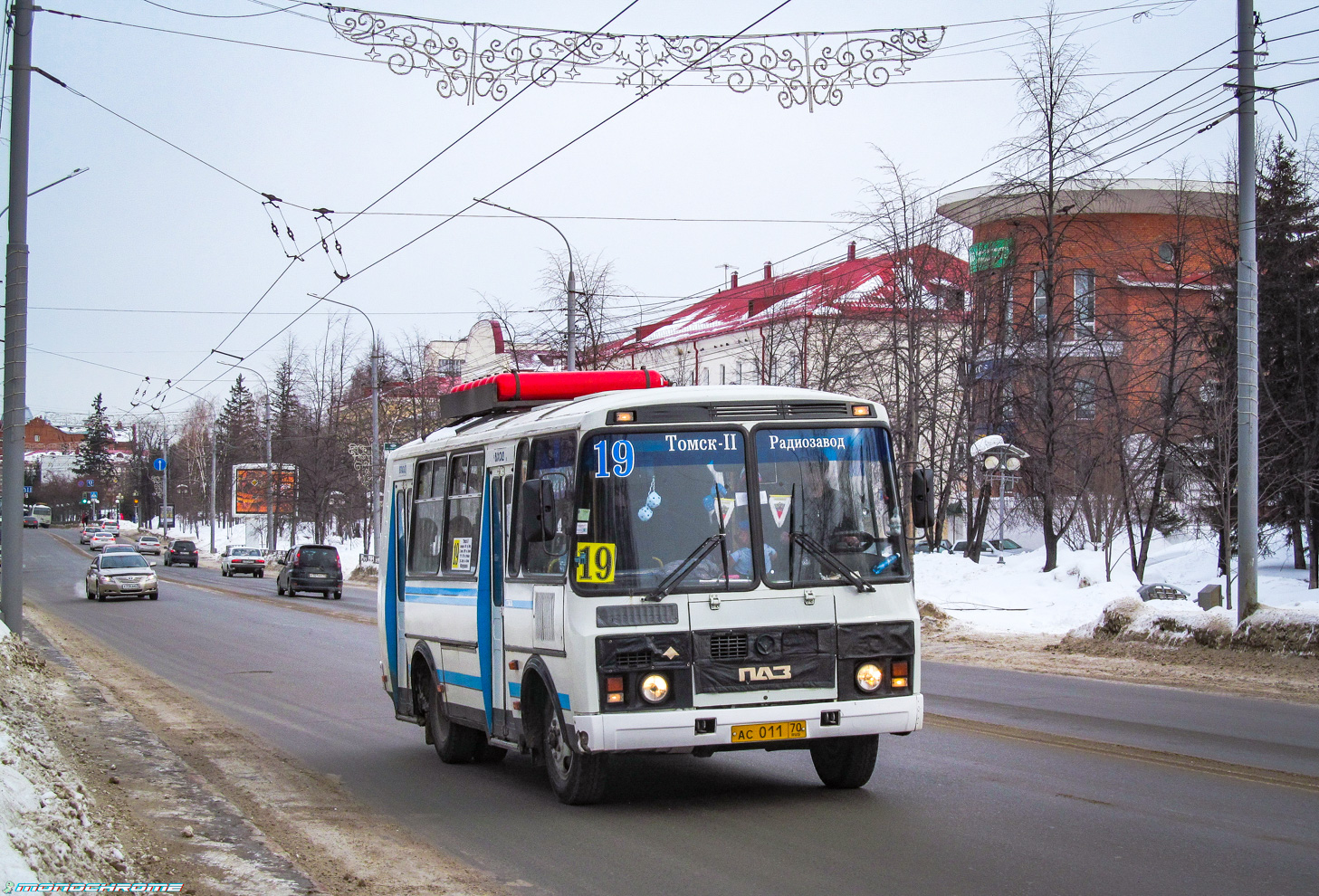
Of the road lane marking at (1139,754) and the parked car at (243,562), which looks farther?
the parked car at (243,562)

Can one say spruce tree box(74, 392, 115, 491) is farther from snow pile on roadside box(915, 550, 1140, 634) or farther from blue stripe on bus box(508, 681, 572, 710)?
blue stripe on bus box(508, 681, 572, 710)

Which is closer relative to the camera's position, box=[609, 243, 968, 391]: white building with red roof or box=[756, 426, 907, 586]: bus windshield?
box=[756, 426, 907, 586]: bus windshield

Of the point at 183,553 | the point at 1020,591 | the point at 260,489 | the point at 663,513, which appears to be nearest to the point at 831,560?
the point at 663,513

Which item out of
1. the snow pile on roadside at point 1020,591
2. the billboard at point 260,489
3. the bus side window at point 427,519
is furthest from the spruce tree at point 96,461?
the bus side window at point 427,519

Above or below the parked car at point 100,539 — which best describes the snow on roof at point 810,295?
above

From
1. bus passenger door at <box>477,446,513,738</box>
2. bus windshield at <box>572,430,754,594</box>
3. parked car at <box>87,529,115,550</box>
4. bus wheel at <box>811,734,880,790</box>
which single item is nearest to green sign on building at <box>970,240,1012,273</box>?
bus passenger door at <box>477,446,513,738</box>

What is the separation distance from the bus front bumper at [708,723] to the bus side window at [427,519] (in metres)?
3.60

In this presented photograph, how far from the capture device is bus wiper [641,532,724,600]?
8555 millimetres

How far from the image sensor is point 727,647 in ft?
28.1

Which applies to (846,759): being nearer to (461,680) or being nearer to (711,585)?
(711,585)

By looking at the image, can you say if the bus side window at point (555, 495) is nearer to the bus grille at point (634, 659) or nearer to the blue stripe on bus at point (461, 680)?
the bus grille at point (634, 659)

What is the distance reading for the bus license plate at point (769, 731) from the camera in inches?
333

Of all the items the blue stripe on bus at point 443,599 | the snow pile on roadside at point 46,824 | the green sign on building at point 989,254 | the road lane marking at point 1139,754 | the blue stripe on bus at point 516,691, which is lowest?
the road lane marking at point 1139,754

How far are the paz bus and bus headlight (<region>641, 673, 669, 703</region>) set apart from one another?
0.01 meters
